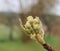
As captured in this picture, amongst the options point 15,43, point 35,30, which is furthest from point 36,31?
point 15,43

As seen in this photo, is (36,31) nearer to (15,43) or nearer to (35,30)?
(35,30)

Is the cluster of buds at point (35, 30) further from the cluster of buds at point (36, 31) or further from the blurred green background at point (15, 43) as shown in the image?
the blurred green background at point (15, 43)

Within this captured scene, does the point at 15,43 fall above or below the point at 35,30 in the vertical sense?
above

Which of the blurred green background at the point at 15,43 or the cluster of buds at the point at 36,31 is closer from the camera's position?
the cluster of buds at the point at 36,31

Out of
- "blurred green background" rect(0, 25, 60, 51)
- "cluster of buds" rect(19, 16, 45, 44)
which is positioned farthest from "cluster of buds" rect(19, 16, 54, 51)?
"blurred green background" rect(0, 25, 60, 51)

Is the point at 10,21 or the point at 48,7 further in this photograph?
the point at 10,21

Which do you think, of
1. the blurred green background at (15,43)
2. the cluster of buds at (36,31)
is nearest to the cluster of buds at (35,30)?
the cluster of buds at (36,31)

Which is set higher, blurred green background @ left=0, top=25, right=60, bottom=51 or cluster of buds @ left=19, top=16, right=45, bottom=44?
blurred green background @ left=0, top=25, right=60, bottom=51

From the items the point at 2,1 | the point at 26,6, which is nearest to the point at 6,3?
the point at 2,1

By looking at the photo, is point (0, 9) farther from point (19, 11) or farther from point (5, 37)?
point (5, 37)

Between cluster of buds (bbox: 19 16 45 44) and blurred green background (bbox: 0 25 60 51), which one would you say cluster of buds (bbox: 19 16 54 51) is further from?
blurred green background (bbox: 0 25 60 51)

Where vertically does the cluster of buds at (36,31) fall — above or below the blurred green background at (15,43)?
below
